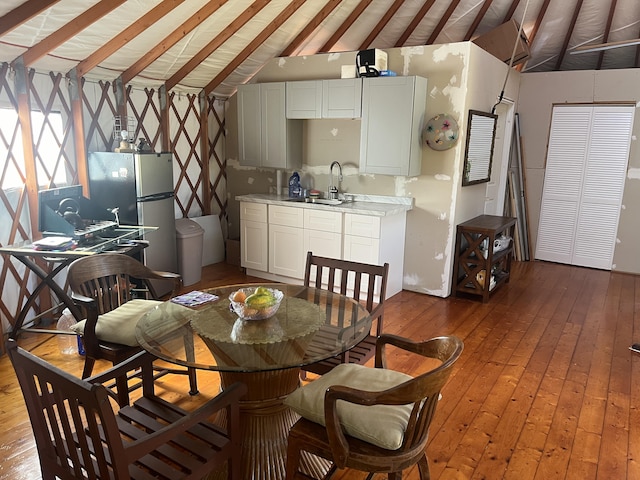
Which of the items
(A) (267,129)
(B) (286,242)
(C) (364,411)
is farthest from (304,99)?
(C) (364,411)

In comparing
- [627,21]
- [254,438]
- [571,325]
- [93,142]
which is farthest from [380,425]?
[627,21]

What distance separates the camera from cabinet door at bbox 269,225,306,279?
489cm

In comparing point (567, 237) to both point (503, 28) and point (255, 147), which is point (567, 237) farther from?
point (255, 147)

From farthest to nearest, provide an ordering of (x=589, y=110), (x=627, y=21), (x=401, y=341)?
(x=589, y=110), (x=627, y=21), (x=401, y=341)

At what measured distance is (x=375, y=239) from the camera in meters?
4.38

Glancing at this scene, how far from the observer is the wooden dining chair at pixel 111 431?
1.38 metres

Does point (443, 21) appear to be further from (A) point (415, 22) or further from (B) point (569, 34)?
(B) point (569, 34)

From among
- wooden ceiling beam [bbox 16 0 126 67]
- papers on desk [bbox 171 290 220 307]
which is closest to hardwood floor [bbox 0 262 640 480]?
papers on desk [bbox 171 290 220 307]

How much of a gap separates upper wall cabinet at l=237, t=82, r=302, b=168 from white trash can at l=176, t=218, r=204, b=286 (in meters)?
0.97

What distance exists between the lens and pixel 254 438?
2.19 metres

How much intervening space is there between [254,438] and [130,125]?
3.71 m

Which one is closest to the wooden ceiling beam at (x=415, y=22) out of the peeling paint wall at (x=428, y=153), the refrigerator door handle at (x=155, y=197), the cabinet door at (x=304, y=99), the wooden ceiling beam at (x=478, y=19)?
the wooden ceiling beam at (x=478, y=19)

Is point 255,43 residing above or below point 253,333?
above

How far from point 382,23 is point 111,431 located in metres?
4.93
